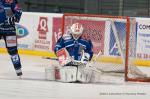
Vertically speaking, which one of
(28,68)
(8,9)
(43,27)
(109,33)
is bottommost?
(28,68)

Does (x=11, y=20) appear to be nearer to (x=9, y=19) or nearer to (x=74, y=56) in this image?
(x=9, y=19)

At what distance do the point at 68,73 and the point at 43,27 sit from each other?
16.0ft

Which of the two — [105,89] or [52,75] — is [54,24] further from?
[105,89]

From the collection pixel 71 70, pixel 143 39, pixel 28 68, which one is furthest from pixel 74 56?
pixel 143 39

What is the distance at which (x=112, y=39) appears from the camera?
985 cm

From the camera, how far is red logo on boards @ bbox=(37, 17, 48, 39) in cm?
1255

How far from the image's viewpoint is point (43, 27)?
12.6 metres

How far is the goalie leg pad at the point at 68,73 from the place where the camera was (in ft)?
25.5

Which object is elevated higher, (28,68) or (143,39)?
(143,39)

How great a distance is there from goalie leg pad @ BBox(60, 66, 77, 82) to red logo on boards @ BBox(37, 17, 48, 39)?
475 cm

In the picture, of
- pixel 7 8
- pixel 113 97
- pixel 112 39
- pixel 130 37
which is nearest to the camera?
pixel 113 97

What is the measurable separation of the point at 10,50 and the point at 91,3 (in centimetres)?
877

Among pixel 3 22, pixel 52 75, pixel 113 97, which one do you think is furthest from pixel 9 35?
pixel 113 97

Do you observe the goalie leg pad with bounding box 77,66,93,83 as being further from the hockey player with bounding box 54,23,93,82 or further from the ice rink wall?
the ice rink wall
